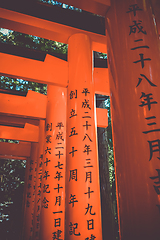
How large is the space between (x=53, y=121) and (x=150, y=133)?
383 centimetres

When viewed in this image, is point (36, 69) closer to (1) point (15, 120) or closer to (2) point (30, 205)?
(1) point (15, 120)

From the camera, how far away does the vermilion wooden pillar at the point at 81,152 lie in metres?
3.11

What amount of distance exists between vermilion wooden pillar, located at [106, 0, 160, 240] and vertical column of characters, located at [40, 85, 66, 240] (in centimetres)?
299

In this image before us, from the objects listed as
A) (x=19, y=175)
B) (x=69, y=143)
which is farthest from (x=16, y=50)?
(x=19, y=175)

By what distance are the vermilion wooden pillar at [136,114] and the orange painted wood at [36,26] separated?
6.18 ft

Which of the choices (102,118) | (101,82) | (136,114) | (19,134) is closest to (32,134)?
(19,134)

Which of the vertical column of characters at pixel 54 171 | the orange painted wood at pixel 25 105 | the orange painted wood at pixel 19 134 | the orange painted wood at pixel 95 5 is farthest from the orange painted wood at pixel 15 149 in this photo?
the orange painted wood at pixel 95 5

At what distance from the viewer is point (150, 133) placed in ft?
6.02

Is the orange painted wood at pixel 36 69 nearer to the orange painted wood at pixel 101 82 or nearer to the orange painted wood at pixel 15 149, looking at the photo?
the orange painted wood at pixel 101 82

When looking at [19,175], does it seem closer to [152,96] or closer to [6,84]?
[6,84]

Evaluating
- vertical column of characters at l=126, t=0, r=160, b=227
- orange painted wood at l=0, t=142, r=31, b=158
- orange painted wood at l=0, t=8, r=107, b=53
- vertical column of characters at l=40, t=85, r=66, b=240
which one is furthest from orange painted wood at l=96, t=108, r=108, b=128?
orange painted wood at l=0, t=142, r=31, b=158

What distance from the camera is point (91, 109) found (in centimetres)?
377

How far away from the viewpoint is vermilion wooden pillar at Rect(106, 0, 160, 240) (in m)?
1.68

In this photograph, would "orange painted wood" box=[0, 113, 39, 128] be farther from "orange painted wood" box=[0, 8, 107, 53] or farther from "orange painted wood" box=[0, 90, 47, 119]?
"orange painted wood" box=[0, 8, 107, 53]
